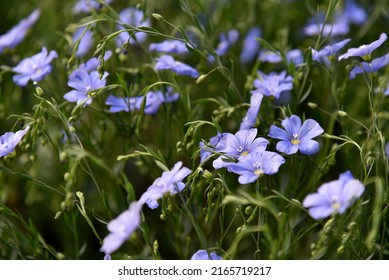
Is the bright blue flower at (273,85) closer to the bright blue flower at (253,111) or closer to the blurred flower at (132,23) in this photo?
the bright blue flower at (253,111)

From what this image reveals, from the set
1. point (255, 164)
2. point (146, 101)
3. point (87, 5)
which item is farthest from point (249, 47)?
point (255, 164)

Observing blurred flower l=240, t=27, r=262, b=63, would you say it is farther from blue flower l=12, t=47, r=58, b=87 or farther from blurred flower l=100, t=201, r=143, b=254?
blurred flower l=100, t=201, r=143, b=254

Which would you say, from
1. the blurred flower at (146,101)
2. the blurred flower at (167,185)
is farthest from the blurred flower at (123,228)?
the blurred flower at (146,101)

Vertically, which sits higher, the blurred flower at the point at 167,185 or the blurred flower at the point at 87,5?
the blurred flower at the point at 87,5

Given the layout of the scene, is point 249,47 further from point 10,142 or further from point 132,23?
point 10,142
